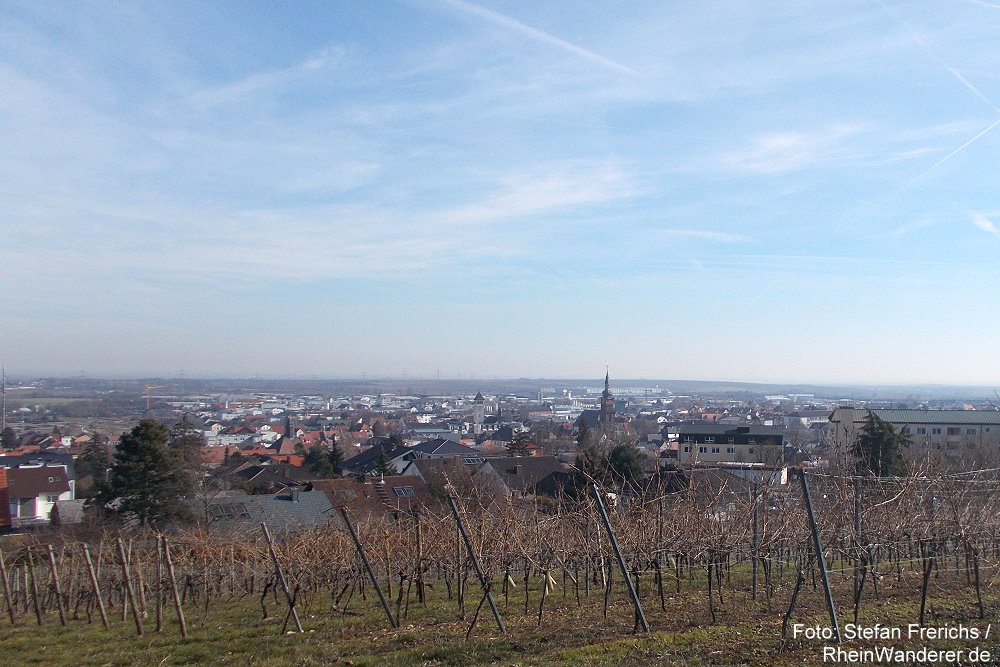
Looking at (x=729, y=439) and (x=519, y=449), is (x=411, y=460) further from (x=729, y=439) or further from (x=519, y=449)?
(x=729, y=439)

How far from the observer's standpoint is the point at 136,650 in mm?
7926

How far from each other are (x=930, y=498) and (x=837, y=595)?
2727 mm

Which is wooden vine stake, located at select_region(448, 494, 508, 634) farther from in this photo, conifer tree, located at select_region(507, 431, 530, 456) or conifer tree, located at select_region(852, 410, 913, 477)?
conifer tree, located at select_region(507, 431, 530, 456)

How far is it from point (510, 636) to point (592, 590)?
3.96 m

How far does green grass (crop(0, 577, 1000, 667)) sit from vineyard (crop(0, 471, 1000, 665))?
3 centimetres

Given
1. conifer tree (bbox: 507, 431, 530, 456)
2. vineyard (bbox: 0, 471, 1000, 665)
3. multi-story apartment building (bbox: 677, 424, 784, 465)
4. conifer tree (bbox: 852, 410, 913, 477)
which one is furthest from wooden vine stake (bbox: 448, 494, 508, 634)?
conifer tree (bbox: 507, 431, 530, 456)

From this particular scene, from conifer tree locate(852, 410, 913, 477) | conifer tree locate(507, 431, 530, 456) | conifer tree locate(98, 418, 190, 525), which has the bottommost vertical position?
conifer tree locate(507, 431, 530, 456)

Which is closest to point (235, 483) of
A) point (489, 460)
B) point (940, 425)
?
point (489, 460)

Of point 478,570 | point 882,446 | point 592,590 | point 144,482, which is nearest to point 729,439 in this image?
point 882,446

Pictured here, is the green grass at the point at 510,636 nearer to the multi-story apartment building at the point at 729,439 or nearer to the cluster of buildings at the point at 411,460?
the cluster of buildings at the point at 411,460

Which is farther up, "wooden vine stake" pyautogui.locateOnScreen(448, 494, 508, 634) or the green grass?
"wooden vine stake" pyautogui.locateOnScreen(448, 494, 508, 634)

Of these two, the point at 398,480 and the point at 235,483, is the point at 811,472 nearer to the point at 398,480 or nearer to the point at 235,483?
A: the point at 398,480

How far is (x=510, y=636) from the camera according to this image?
7320 millimetres

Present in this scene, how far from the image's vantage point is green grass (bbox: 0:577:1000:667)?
251 inches
